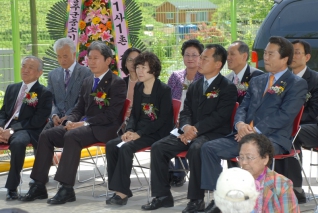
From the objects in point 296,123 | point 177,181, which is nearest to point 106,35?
point 177,181

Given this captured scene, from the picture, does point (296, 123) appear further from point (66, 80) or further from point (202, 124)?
point (66, 80)

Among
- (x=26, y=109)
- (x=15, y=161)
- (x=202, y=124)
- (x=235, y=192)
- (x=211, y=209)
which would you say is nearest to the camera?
(x=235, y=192)

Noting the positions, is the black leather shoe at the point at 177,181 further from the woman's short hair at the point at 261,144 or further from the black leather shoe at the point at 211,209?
the woman's short hair at the point at 261,144

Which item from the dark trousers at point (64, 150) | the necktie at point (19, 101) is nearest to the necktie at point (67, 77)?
the necktie at point (19, 101)

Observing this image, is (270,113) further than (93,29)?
No

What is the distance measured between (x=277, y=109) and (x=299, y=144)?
671mm

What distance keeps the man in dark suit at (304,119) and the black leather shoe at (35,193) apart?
2.48 metres

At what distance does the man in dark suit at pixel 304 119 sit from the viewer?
7.32m

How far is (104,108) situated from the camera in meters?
8.12

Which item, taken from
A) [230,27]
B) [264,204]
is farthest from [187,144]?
[230,27]

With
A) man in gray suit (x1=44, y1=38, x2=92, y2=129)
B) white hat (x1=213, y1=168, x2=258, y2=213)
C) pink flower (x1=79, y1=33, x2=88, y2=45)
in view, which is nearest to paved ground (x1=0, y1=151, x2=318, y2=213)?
man in gray suit (x1=44, y1=38, x2=92, y2=129)

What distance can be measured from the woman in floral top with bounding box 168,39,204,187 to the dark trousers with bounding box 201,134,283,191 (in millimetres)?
1548

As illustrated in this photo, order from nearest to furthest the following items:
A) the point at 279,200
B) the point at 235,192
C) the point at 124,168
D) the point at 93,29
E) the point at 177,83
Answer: the point at 235,192 → the point at 279,200 → the point at 124,168 → the point at 177,83 → the point at 93,29

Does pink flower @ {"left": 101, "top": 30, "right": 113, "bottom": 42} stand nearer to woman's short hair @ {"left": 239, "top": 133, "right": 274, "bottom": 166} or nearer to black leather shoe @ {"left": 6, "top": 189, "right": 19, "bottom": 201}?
black leather shoe @ {"left": 6, "top": 189, "right": 19, "bottom": 201}
